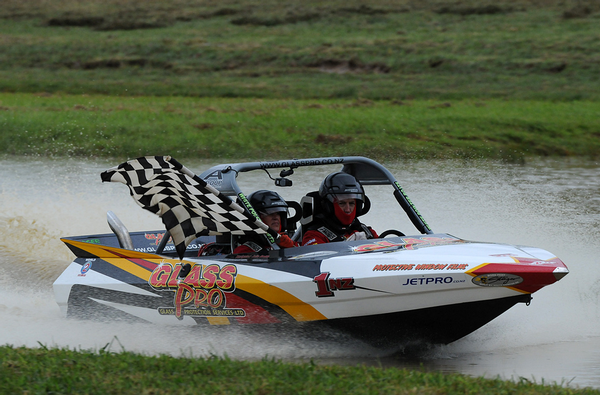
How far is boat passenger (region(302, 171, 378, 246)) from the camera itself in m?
6.91

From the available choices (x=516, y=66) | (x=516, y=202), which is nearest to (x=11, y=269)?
(x=516, y=202)

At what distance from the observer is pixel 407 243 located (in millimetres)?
6332

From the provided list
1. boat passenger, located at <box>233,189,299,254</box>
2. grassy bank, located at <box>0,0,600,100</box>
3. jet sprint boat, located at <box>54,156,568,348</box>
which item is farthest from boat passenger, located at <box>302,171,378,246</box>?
grassy bank, located at <box>0,0,600,100</box>

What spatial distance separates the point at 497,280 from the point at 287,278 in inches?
63.8

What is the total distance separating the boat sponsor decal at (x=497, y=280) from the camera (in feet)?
18.1

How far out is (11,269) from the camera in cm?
905

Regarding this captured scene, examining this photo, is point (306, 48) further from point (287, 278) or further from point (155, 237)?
point (287, 278)

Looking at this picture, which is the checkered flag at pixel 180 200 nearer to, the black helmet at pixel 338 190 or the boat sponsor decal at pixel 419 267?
the black helmet at pixel 338 190

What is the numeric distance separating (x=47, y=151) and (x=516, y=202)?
40.6 feet

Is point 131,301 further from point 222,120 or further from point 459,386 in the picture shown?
point 222,120

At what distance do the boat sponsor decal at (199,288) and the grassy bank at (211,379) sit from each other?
1175mm

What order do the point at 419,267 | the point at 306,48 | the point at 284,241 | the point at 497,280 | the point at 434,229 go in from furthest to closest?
the point at 306,48 < the point at 434,229 < the point at 284,241 < the point at 419,267 < the point at 497,280

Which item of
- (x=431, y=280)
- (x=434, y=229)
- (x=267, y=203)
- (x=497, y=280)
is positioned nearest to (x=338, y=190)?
(x=267, y=203)

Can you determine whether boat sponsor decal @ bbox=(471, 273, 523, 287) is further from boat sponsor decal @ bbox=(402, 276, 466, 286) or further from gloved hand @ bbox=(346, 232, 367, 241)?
gloved hand @ bbox=(346, 232, 367, 241)
